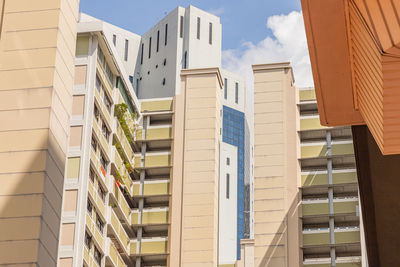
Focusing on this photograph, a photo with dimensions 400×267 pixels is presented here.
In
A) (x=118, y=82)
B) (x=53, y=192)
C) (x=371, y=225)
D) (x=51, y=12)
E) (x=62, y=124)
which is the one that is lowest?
(x=371, y=225)

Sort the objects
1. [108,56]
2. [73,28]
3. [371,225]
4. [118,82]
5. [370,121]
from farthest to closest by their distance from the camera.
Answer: [118,82], [108,56], [73,28], [371,225], [370,121]

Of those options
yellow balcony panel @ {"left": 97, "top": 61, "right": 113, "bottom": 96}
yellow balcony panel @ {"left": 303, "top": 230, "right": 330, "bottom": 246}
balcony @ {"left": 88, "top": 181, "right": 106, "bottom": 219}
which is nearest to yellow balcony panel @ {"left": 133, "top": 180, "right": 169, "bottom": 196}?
balcony @ {"left": 88, "top": 181, "right": 106, "bottom": 219}

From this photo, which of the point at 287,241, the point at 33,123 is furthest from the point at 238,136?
the point at 33,123

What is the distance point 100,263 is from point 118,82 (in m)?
11.7

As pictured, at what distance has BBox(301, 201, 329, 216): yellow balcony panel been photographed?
157ft

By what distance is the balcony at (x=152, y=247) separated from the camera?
48.3 m

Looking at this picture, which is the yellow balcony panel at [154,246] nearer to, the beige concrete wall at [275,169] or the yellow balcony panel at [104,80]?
the beige concrete wall at [275,169]

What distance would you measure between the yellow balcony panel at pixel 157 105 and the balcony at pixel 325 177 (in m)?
10.1

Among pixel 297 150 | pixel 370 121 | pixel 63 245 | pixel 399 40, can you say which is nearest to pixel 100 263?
pixel 63 245

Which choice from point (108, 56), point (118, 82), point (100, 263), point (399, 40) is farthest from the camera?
point (118, 82)

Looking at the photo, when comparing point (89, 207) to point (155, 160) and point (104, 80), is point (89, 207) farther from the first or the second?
point (155, 160)

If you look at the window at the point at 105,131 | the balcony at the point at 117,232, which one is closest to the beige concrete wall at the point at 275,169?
the balcony at the point at 117,232

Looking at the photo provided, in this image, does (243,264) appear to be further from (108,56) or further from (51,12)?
(51,12)

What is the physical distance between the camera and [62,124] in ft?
75.6
